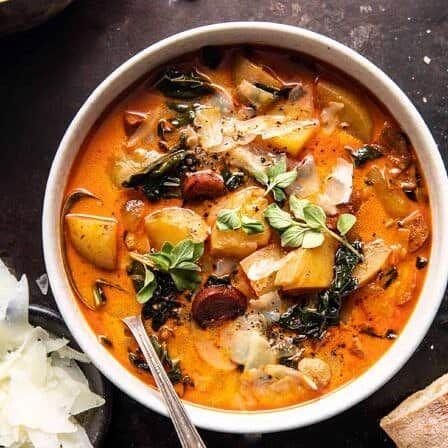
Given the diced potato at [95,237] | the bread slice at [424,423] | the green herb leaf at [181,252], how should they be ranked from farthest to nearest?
the bread slice at [424,423]
the diced potato at [95,237]
the green herb leaf at [181,252]

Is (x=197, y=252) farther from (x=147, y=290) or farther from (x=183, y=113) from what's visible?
(x=183, y=113)

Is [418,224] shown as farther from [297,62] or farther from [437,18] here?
[437,18]

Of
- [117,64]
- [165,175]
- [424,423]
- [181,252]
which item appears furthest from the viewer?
[117,64]

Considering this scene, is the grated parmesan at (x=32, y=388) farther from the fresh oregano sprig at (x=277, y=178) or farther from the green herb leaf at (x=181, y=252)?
the fresh oregano sprig at (x=277, y=178)

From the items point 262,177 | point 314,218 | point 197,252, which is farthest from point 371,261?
point 197,252

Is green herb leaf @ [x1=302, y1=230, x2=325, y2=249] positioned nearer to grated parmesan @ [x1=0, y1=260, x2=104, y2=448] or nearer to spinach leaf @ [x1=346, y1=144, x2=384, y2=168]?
spinach leaf @ [x1=346, y1=144, x2=384, y2=168]

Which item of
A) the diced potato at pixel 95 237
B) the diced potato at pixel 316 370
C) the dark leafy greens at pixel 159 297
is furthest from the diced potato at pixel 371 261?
the diced potato at pixel 95 237
